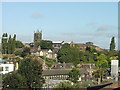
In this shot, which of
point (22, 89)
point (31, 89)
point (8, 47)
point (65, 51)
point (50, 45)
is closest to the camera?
point (22, 89)

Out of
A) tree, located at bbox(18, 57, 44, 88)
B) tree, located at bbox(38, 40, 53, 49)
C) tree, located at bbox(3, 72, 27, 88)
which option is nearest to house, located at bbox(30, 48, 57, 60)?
tree, located at bbox(38, 40, 53, 49)

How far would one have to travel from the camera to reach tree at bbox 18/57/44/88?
37.6 meters

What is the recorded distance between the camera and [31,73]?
3928cm

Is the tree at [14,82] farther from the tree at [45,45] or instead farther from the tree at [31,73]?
the tree at [45,45]

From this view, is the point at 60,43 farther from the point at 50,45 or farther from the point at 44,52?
the point at 44,52

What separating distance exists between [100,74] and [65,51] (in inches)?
1595

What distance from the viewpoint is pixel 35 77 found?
3881cm

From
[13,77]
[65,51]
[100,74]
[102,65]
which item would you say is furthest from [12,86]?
[65,51]

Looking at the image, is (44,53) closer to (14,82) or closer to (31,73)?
(31,73)

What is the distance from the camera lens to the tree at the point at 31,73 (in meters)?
37.6

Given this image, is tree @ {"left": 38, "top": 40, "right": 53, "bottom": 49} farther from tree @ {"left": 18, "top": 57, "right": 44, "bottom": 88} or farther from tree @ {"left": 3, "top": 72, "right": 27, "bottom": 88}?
tree @ {"left": 3, "top": 72, "right": 27, "bottom": 88}

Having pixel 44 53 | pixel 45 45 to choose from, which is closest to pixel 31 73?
pixel 44 53

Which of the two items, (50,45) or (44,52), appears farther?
(50,45)

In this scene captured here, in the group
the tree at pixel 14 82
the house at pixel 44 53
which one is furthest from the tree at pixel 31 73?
the house at pixel 44 53
